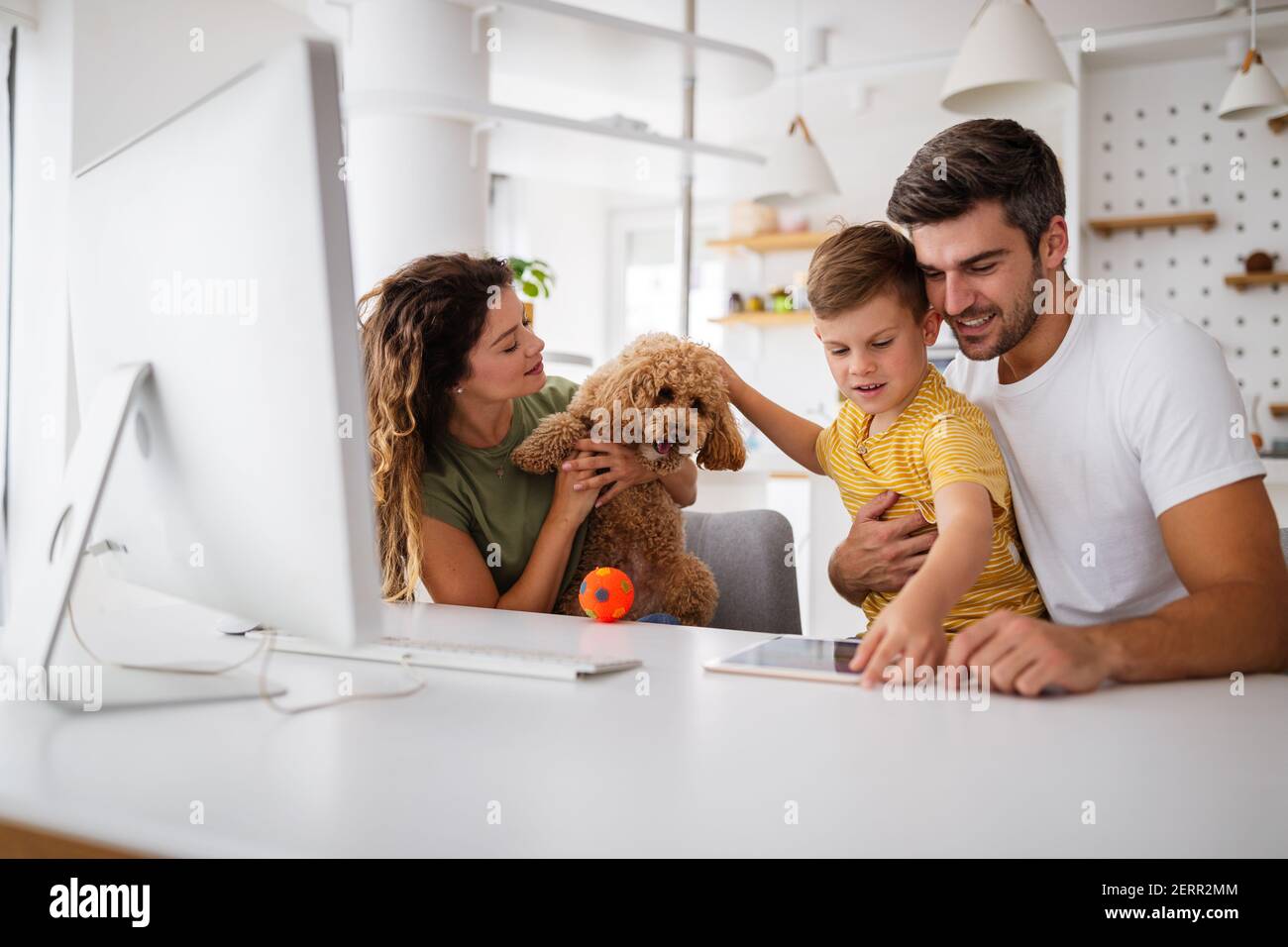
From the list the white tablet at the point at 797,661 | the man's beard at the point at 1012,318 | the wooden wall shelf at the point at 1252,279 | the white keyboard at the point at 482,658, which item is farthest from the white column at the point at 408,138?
the wooden wall shelf at the point at 1252,279

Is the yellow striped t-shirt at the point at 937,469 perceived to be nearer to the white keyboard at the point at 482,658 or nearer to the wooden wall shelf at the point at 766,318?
the white keyboard at the point at 482,658

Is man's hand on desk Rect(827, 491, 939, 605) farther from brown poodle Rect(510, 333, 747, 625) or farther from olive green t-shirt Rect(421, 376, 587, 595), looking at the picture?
olive green t-shirt Rect(421, 376, 587, 595)

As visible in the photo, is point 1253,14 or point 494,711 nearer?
point 494,711

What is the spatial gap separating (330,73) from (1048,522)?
114 cm

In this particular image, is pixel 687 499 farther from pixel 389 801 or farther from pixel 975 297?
pixel 389 801

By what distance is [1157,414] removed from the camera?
126cm

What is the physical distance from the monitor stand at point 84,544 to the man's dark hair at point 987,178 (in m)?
0.98

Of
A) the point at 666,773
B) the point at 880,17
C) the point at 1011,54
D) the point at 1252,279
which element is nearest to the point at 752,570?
the point at 666,773

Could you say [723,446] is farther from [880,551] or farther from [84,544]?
[84,544]

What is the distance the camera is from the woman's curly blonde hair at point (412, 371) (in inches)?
62.6

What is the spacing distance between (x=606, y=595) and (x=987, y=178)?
2.47 ft

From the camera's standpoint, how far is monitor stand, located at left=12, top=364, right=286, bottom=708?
80cm

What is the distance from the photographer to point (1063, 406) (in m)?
1.40

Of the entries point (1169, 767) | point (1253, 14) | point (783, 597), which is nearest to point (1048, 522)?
point (783, 597)
